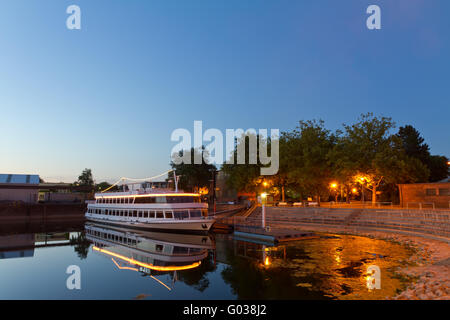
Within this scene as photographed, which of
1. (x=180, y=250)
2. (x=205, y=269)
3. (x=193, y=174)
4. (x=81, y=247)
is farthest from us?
(x=193, y=174)

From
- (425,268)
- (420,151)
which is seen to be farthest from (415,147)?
(425,268)

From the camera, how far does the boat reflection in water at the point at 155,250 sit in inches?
806

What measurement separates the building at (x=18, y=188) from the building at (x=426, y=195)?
77.1 meters

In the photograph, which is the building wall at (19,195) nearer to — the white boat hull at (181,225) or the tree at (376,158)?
the white boat hull at (181,225)

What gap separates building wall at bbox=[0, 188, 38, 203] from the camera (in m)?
66.5

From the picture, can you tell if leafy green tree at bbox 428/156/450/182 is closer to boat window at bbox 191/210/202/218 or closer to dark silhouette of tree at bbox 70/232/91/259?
boat window at bbox 191/210/202/218

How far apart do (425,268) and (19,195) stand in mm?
80000

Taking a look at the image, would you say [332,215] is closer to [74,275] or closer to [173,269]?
[173,269]

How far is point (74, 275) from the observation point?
60.4 feet

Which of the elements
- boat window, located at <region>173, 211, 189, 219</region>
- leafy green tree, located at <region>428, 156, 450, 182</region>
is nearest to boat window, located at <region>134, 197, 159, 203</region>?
boat window, located at <region>173, 211, 189, 219</region>

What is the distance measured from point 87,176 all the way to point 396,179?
12432cm

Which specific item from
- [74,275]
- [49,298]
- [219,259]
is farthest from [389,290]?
[74,275]

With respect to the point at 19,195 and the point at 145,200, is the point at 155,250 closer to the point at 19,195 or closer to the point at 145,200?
the point at 145,200

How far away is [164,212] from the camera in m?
35.5
